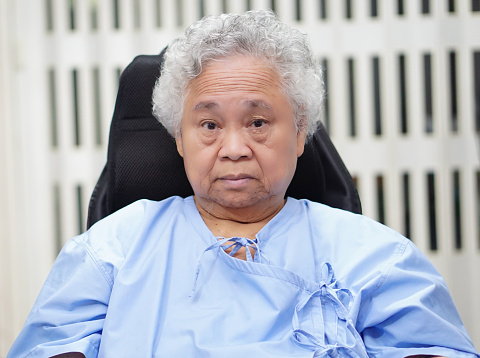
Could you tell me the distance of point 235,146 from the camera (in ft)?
4.35

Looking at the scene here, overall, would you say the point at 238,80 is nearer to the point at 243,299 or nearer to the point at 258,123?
the point at 258,123

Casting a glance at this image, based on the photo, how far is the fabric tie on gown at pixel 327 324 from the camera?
120 cm

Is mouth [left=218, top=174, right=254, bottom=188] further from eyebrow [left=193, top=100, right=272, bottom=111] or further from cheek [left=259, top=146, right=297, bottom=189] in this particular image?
eyebrow [left=193, top=100, right=272, bottom=111]

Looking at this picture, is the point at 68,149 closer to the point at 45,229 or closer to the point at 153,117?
the point at 45,229

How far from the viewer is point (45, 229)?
264cm

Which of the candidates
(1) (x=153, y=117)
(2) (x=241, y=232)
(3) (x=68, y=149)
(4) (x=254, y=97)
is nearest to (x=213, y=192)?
(2) (x=241, y=232)

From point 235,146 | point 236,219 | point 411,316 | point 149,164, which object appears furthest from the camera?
point 149,164

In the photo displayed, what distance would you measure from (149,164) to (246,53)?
44 cm

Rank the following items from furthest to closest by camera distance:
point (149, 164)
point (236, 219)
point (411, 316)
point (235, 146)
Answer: point (149, 164)
point (236, 219)
point (235, 146)
point (411, 316)

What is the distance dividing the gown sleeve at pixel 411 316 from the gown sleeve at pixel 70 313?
0.59 meters

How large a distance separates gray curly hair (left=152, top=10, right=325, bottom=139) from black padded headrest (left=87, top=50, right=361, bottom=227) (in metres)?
0.14

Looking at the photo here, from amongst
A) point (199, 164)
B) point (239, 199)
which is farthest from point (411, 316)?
point (199, 164)

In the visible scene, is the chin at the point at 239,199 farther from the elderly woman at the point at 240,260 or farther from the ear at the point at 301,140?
the ear at the point at 301,140

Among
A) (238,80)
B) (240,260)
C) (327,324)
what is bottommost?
(327,324)
